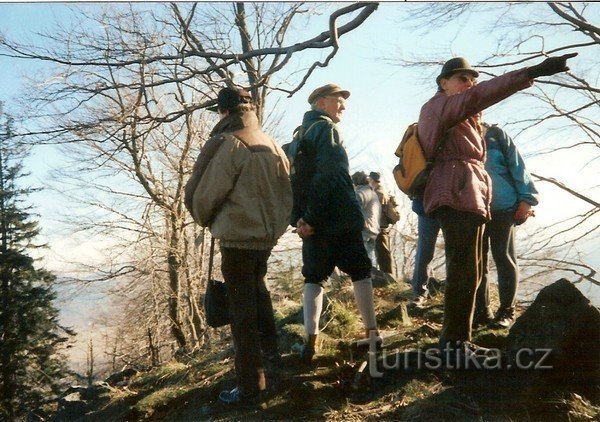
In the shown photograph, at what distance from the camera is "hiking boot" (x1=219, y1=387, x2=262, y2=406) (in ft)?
7.43

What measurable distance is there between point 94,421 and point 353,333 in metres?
1.58

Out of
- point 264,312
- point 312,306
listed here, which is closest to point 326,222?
point 312,306

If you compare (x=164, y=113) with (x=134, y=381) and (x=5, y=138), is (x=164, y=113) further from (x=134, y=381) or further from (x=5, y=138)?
(x=134, y=381)

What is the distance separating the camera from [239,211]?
2.26 meters

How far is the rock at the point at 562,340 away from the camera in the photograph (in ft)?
7.19

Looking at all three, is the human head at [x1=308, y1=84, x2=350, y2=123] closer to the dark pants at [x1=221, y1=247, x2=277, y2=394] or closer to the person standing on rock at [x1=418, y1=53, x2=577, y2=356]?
the person standing on rock at [x1=418, y1=53, x2=577, y2=356]

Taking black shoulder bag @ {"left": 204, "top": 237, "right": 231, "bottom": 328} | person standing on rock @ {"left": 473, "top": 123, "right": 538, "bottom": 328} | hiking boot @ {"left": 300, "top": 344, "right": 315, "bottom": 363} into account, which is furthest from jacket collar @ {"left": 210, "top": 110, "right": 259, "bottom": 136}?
person standing on rock @ {"left": 473, "top": 123, "right": 538, "bottom": 328}

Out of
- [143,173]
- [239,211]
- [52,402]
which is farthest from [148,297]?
[239,211]

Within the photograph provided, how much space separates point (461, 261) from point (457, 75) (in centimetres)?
94

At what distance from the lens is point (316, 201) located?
2.46 metres

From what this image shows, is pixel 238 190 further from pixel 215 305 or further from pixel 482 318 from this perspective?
pixel 482 318

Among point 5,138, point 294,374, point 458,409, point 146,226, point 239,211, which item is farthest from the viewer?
point 146,226

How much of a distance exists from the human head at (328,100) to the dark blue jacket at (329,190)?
144mm

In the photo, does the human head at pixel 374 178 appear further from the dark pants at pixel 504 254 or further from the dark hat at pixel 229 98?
the dark hat at pixel 229 98
